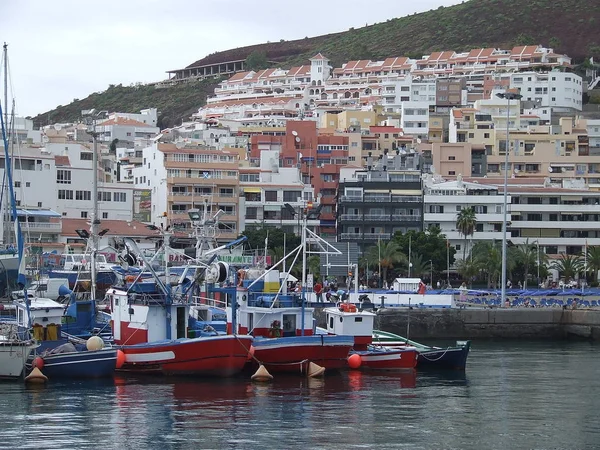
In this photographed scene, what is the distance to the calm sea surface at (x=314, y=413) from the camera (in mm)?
34125

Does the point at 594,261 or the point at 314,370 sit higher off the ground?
the point at 594,261

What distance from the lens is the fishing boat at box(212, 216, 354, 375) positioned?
4475 centimetres

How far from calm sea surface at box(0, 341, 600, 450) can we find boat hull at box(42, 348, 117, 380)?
630 millimetres

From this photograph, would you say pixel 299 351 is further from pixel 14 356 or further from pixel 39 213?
pixel 39 213

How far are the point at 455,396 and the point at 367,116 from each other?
10425cm

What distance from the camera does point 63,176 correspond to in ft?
302

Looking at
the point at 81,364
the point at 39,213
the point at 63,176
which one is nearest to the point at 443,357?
the point at 81,364

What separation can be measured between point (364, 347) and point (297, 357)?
431 centimetres

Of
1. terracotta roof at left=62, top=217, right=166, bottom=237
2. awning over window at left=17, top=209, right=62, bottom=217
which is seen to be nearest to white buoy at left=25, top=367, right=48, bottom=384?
→ awning over window at left=17, top=209, right=62, bottom=217

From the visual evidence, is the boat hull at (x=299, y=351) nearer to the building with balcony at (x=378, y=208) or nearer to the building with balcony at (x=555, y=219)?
the building with balcony at (x=378, y=208)

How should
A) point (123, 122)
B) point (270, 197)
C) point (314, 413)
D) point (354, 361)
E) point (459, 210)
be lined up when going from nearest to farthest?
point (314, 413) → point (354, 361) → point (459, 210) → point (270, 197) → point (123, 122)

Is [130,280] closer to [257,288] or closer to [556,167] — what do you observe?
[257,288]

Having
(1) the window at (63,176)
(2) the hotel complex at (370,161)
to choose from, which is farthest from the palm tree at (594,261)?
(1) the window at (63,176)

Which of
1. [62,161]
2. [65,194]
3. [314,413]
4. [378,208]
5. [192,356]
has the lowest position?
[314,413]
